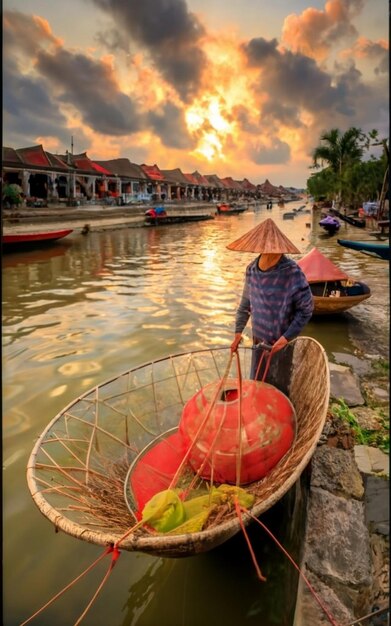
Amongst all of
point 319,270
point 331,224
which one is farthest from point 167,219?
point 319,270

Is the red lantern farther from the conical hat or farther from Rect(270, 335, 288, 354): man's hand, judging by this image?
the conical hat

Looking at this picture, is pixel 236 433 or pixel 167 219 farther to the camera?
pixel 167 219

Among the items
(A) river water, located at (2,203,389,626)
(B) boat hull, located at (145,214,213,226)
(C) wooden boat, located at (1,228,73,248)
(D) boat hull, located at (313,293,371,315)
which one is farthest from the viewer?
(B) boat hull, located at (145,214,213,226)

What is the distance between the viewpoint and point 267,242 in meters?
3.29

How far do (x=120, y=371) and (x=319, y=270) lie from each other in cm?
474

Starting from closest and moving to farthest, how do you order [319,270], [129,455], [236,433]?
[236,433] < [129,455] < [319,270]

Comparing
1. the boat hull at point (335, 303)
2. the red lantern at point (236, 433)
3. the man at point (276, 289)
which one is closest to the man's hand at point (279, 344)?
the man at point (276, 289)

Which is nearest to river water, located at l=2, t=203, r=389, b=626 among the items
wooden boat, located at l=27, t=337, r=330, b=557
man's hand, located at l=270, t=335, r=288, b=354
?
wooden boat, located at l=27, t=337, r=330, b=557

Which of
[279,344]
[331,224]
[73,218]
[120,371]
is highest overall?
[73,218]

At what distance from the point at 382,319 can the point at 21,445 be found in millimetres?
6959

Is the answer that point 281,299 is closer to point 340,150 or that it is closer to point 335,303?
point 335,303

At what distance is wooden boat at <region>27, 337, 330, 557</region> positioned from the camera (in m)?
2.03

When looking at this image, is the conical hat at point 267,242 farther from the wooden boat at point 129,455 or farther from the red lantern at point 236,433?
the red lantern at point 236,433

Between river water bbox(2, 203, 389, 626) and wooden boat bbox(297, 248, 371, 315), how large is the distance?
1.39ft
